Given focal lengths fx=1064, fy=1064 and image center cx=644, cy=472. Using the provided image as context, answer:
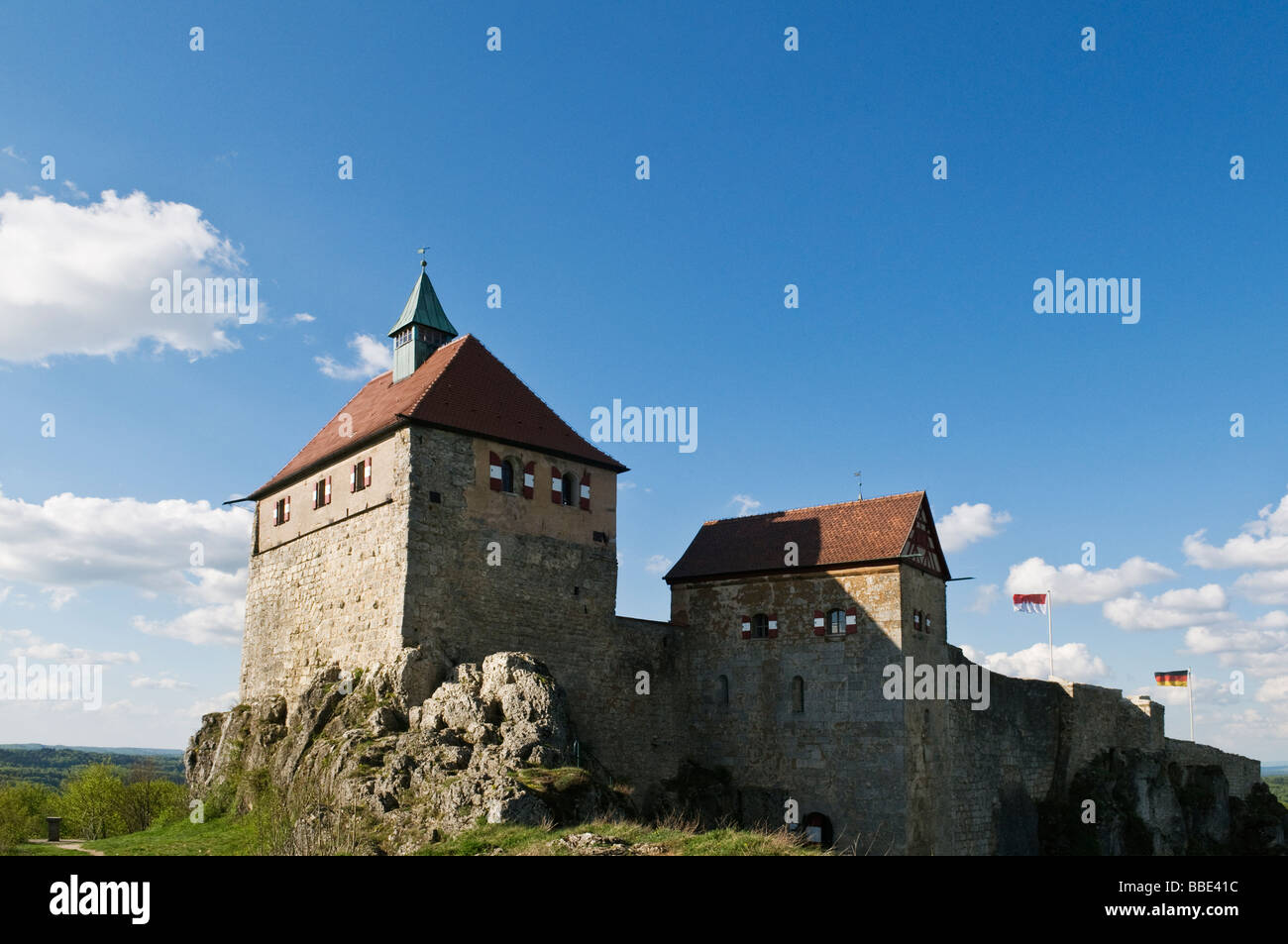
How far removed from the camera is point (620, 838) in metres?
18.5

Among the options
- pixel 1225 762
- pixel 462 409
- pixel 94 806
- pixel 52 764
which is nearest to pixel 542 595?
pixel 462 409

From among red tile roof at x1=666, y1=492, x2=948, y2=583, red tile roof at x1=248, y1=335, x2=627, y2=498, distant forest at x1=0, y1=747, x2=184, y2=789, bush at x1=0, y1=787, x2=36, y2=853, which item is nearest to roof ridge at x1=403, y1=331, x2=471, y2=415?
red tile roof at x1=248, y1=335, x2=627, y2=498

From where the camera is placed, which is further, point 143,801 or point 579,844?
point 143,801

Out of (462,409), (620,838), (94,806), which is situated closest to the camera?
(620,838)

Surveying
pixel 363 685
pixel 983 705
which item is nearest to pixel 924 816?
pixel 983 705

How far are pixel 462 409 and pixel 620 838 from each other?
15.8 metres

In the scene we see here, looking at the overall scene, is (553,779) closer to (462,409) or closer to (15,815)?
(462,409)

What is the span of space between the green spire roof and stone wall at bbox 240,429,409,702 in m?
6.17

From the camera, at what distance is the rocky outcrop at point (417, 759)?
22.0 meters

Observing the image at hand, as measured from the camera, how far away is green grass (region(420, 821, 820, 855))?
671 inches

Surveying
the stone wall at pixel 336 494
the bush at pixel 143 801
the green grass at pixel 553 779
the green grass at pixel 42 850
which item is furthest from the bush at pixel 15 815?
the green grass at pixel 553 779

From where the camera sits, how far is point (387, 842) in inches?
847
